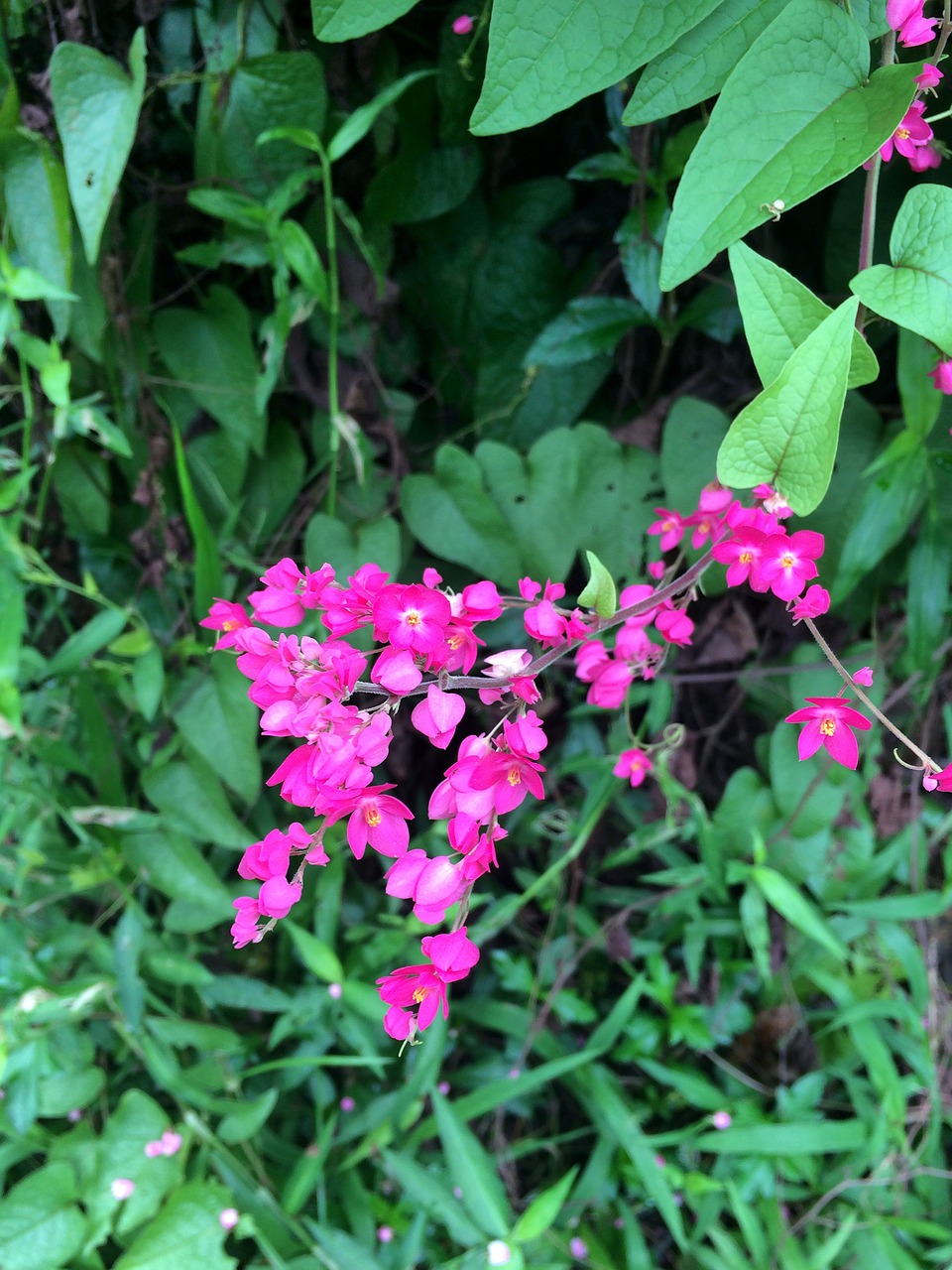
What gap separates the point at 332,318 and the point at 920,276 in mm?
588

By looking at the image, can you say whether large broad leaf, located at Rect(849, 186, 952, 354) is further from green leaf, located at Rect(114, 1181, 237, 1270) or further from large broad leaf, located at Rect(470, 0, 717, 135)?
green leaf, located at Rect(114, 1181, 237, 1270)

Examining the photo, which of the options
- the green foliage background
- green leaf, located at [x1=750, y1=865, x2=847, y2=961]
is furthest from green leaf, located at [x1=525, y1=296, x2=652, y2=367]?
green leaf, located at [x1=750, y1=865, x2=847, y2=961]

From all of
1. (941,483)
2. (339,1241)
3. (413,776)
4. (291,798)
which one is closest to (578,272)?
(941,483)

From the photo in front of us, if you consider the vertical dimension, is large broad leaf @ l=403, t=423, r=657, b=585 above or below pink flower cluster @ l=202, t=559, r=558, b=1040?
below

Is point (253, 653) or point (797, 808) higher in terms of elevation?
point (253, 653)

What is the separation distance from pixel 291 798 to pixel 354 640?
534 mm

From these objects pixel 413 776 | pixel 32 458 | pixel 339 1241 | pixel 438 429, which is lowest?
pixel 339 1241

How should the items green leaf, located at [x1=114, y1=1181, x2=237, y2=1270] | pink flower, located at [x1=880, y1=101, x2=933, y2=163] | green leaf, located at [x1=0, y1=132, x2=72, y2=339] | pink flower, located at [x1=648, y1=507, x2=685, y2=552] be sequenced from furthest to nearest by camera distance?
green leaf, located at [x1=114, y1=1181, x2=237, y2=1270], green leaf, located at [x1=0, y1=132, x2=72, y2=339], pink flower, located at [x1=648, y1=507, x2=685, y2=552], pink flower, located at [x1=880, y1=101, x2=933, y2=163]

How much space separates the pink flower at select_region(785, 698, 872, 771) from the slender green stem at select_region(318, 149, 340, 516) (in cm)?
60

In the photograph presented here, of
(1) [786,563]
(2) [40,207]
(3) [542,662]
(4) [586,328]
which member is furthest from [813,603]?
(2) [40,207]

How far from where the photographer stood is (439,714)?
438mm

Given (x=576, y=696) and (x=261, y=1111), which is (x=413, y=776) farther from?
(x=261, y=1111)

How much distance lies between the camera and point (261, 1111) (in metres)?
1.02

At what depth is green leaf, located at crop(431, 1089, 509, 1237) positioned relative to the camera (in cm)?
100
